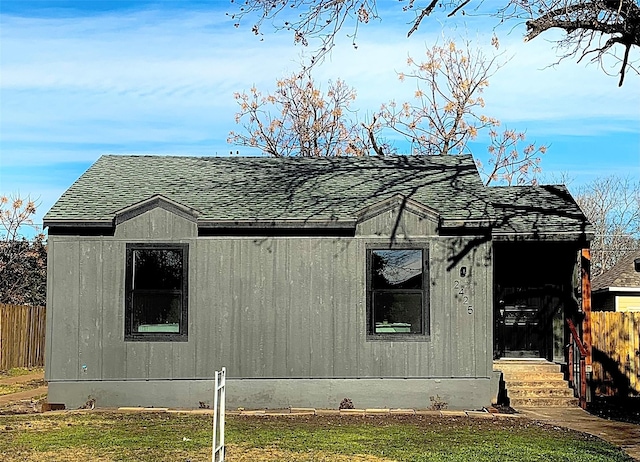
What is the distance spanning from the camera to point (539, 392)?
15992 millimetres

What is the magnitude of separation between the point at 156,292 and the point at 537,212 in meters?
7.50

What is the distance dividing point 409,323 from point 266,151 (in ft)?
81.4

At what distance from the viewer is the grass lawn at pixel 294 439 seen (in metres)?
10.3

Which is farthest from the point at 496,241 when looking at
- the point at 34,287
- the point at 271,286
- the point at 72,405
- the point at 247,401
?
the point at 34,287

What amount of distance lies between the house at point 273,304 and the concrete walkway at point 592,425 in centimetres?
110

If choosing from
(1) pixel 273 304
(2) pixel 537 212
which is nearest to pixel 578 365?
(2) pixel 537 212

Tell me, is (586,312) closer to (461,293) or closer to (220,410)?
(461,293)

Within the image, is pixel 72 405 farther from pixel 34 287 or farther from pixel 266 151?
pixel 266 151

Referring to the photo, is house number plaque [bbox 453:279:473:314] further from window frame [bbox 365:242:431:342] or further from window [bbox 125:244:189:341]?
window [bbox 125:244:189:341]

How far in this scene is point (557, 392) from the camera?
1598 cm

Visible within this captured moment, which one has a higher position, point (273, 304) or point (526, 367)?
point (273, 304)

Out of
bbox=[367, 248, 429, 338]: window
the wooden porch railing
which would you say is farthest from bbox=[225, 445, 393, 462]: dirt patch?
the wooden porch railing

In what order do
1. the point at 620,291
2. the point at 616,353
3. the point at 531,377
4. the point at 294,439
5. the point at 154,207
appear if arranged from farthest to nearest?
the point at 620,291, the point at 616,353, the point at 531,377, the point at 154,207, the point at 294,439

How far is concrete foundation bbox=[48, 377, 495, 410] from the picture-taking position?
49.6 ft
